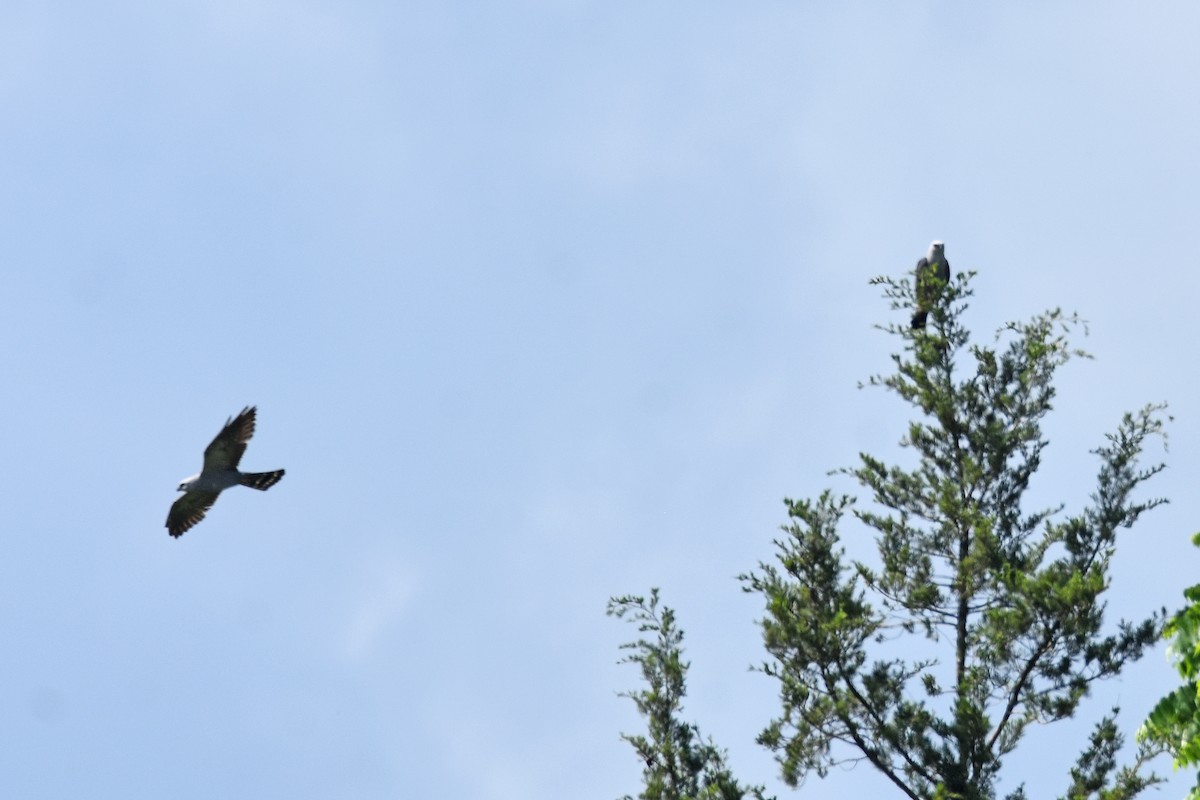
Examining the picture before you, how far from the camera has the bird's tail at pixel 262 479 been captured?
2105 centimetres

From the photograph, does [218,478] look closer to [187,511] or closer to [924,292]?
[187,511]

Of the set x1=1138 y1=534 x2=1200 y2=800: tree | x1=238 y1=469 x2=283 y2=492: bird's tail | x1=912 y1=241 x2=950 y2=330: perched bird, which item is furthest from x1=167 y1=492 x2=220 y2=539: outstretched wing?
x1=1138 y1=534 x2=1200 y2=800: tree

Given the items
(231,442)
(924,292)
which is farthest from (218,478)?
(924,292)

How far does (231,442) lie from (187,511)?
1862 mm

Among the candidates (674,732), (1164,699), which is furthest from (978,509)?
(1164,699)

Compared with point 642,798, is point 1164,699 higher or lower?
lower

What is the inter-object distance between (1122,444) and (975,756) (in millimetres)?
3779

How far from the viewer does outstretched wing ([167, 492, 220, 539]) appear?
2234 centimetres

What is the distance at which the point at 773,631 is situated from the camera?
17812 mm

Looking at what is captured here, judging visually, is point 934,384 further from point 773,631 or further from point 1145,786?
point 1145,786

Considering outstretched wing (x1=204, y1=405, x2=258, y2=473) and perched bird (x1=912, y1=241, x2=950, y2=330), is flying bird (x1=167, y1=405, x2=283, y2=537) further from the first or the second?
perched bird (x1=912, y1=241, x2=950, y2=330)

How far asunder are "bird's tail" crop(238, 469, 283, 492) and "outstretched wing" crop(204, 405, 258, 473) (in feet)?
0.85

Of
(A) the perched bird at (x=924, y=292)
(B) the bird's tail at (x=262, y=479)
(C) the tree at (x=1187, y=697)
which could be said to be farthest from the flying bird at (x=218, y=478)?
(C) the tree at (x=1187, y=697)

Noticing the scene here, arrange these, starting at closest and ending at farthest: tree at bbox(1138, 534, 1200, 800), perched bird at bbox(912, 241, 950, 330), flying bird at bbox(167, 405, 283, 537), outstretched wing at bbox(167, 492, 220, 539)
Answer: tree at bbox(1138, 534, 1200, 800)
perched bird at bbox(912, 241, 950, 330)
flying bird at bbox(167, 405, 283, 537)
outstretched wing at bbox(167, 492, 220, 539)
